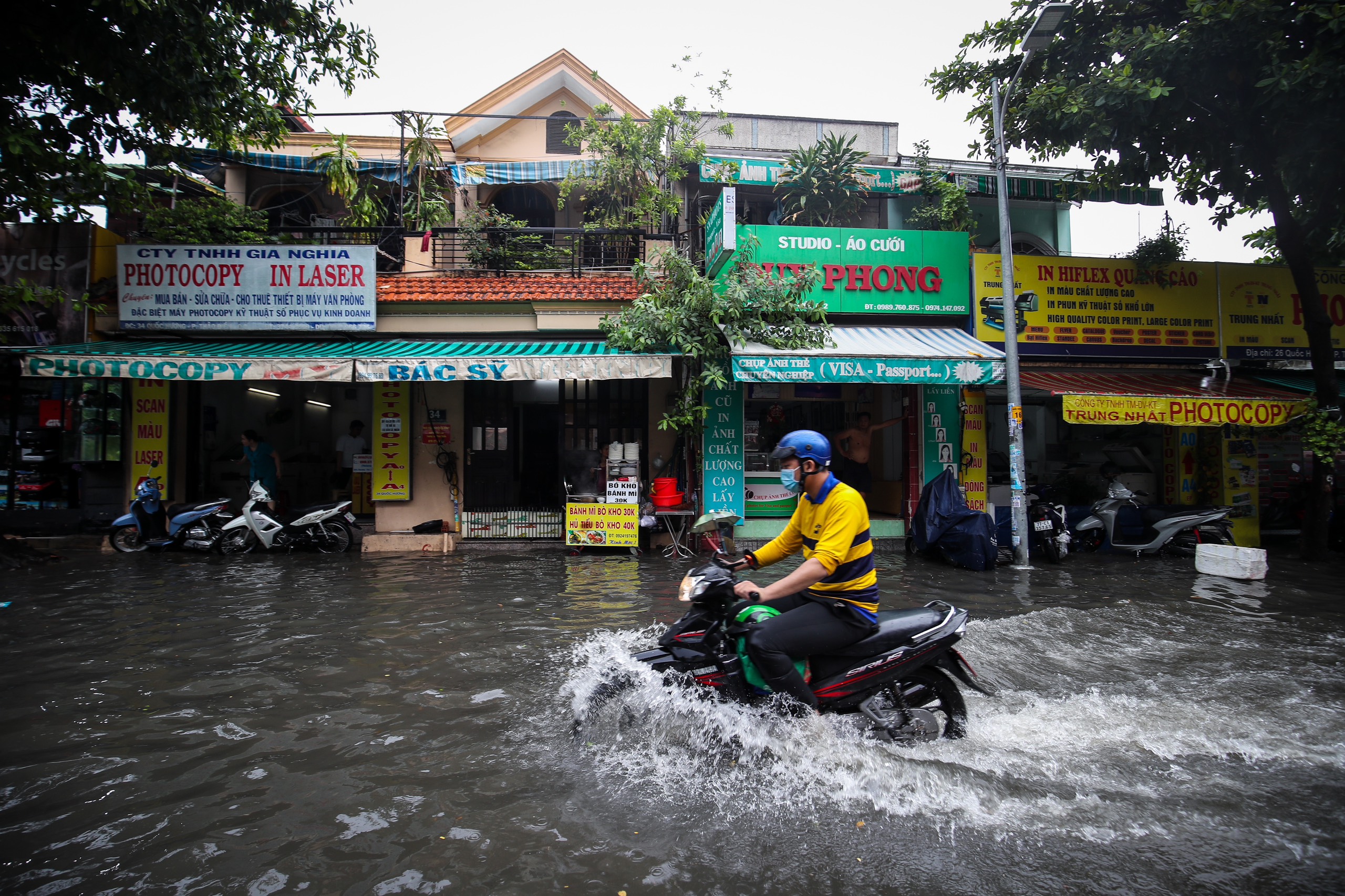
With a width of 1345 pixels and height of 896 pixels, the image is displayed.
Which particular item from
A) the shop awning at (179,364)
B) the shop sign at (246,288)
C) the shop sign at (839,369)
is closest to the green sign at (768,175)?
the shop sign at (839,369)

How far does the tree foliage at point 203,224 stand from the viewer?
11.1 m

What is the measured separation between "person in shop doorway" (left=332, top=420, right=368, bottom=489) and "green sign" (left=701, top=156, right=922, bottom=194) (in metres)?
7.84

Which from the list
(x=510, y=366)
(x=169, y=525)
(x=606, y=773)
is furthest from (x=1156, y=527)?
(x=169, y=525)

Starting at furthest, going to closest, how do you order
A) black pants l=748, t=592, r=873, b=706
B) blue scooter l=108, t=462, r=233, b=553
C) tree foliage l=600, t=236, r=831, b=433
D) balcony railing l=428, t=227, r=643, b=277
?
balcony railing l=428, t=227, r=643, b=277
blue scooter l=108, t=462, r=233, b=553
tree foliage l=600, t=236, r=831, b=433
black pants l=748, t=592, r=873, b=706

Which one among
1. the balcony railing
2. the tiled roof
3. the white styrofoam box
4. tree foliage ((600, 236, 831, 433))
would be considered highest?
the balcony railing

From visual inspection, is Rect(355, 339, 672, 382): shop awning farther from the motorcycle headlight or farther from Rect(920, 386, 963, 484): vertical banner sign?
the motorcycle headlight

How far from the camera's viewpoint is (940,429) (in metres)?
11.0

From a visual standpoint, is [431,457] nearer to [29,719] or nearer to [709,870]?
[29,719]

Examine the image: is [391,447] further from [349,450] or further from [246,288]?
[246,288]

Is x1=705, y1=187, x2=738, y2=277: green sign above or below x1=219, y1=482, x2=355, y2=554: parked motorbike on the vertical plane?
above

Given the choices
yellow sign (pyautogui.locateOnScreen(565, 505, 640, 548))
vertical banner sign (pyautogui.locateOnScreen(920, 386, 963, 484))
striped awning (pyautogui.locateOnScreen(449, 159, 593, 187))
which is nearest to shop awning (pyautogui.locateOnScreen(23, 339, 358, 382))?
yellow sign (pyautogui.locateOnScreen(565, 505, 640, 548))

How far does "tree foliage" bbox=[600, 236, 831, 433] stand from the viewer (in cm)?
975

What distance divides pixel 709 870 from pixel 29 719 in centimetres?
399

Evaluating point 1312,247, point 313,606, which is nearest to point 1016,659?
point 313,606
